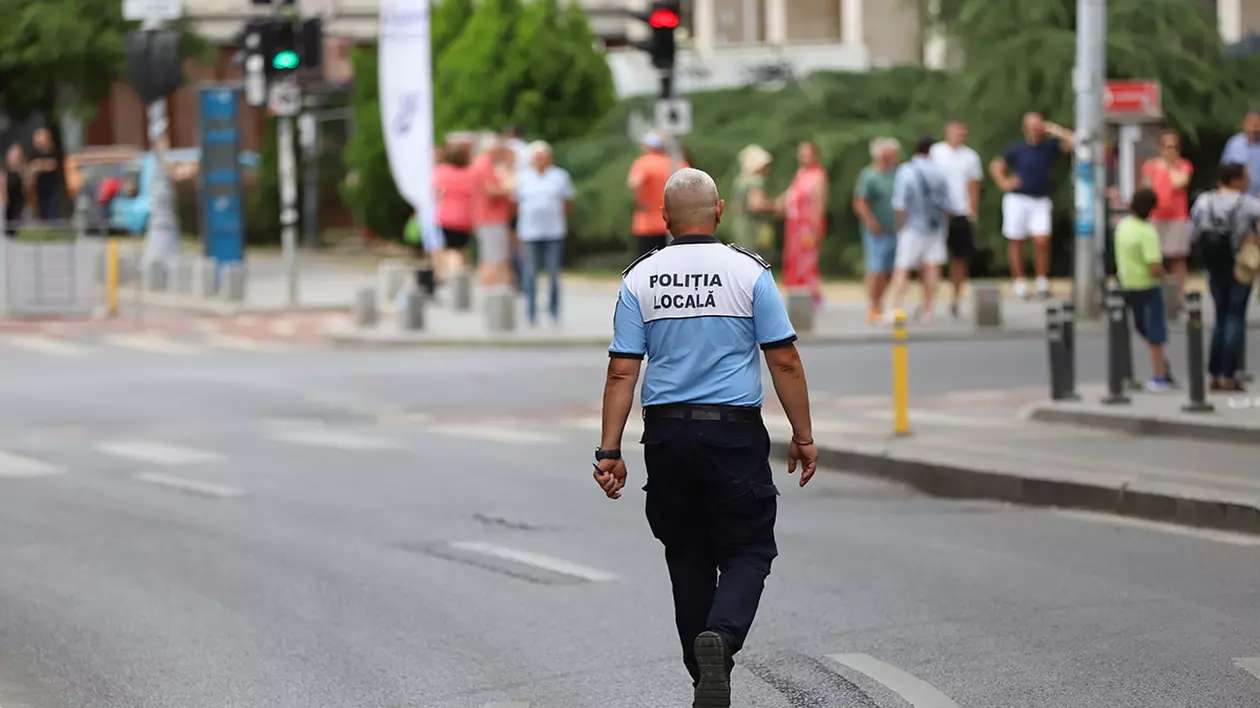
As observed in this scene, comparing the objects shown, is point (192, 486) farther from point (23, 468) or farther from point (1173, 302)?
point (1173, 302)

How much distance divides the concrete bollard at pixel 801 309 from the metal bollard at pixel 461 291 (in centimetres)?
586

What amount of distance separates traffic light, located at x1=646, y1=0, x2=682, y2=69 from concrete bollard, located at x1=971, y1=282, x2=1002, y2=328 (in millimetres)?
3480

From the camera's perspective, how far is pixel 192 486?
46.8 ft

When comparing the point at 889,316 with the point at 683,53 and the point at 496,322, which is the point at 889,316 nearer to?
the point at 496,322

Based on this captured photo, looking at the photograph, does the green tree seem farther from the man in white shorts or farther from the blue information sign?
the man in white shorts

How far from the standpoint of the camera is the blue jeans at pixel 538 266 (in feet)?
82.6

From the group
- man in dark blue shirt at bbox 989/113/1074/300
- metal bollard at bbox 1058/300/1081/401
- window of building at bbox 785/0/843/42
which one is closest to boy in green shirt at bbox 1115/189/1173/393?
metal bollard at bbox 1058/300/1081/401

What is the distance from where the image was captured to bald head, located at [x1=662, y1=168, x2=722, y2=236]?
7328 millimetres

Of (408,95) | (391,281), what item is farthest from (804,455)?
(391,281)

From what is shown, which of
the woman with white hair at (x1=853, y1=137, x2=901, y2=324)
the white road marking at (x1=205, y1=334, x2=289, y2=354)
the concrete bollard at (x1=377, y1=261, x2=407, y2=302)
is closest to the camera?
the woman with white hair at (x1=853, y1=137, x2=901, y2=324)

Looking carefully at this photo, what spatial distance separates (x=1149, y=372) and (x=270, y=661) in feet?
39.3

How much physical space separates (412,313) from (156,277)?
9248 mm

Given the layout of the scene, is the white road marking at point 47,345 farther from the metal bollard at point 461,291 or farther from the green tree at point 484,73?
the green tree at point 484,73

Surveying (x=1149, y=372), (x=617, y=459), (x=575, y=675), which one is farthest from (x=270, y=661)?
(x=1149, y=372)
